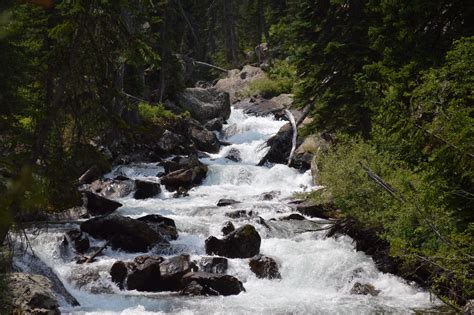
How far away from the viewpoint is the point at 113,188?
2219 cm

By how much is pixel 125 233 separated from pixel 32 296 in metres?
5.56

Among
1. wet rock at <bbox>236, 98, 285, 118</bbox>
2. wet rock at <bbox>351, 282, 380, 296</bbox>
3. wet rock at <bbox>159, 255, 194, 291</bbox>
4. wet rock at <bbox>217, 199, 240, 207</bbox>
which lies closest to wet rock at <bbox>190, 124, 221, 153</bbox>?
wet rock at <bbox>236, 98, 285, 118</bbox>

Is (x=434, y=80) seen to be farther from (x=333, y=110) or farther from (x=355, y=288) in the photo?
(x=333, y=110)

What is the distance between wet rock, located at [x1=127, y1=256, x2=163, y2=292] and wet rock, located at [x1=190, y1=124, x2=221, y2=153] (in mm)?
16893

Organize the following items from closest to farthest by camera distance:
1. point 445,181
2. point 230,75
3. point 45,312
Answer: point 445,181
point 45,312
point 230,75

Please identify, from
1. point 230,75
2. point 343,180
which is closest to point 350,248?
point 343,180

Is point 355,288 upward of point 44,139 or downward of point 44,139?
downward

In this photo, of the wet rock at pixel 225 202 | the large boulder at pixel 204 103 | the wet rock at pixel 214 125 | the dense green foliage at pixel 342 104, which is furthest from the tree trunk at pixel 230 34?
the wet rock at pixel 225 202

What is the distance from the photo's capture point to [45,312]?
9773mm

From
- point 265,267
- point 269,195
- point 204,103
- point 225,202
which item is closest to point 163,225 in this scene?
point 265,267

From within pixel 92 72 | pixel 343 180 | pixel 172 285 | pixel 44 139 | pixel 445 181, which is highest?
pixel 92 72

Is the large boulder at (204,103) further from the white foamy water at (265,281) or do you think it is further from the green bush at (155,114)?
the white foamy water at (265,281)

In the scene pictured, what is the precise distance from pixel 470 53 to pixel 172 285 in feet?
28.8

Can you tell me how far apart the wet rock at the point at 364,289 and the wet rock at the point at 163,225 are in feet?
18.6
